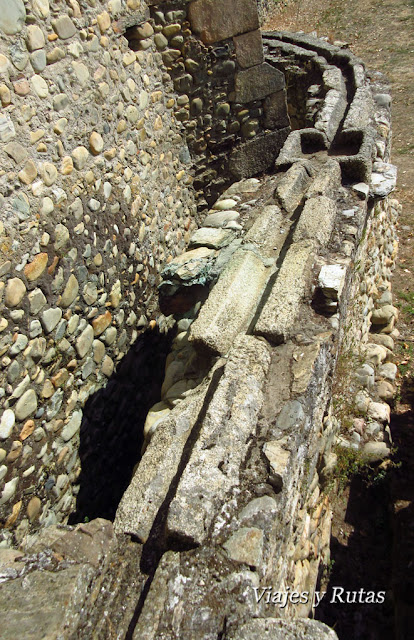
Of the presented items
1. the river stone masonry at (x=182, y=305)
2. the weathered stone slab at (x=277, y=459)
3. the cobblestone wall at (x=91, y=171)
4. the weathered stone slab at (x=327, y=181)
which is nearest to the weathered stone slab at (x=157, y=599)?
the river stone masonry at (x=182, y=305)

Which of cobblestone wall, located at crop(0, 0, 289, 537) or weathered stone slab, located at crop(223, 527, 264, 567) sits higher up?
cobblestone wall, located at crop(0, 0, 289, 537)

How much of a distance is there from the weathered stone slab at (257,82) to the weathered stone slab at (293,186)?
89cm

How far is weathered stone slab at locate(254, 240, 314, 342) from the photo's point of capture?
2.60 metres

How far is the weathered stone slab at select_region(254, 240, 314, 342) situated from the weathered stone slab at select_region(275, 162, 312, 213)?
2.09ft

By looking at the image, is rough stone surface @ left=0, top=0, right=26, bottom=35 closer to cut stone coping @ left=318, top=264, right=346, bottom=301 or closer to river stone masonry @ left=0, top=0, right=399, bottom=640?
river stone masonry @ left=0, top=0, right=399, bottom=640

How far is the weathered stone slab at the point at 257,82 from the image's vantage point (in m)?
4.45

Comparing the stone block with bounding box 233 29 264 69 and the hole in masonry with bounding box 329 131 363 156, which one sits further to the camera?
the hole in masonry with bounding box 329 131 363 156

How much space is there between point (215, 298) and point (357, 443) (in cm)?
159

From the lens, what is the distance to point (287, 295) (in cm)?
277

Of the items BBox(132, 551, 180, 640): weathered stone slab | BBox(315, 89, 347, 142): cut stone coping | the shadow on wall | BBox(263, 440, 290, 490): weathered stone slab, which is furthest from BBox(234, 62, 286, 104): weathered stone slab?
BBox(132, 551, 180, 640): weathered stone slab

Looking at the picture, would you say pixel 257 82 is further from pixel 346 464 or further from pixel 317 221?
pixel 346 464

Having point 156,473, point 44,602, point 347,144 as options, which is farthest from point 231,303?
point 347,144

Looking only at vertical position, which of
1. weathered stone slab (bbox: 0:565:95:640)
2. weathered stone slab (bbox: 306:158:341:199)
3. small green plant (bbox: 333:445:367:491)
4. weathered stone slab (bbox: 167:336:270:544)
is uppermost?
weathered stone slab (bbox: 306:158:341:199)

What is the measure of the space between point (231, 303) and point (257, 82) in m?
2.54
